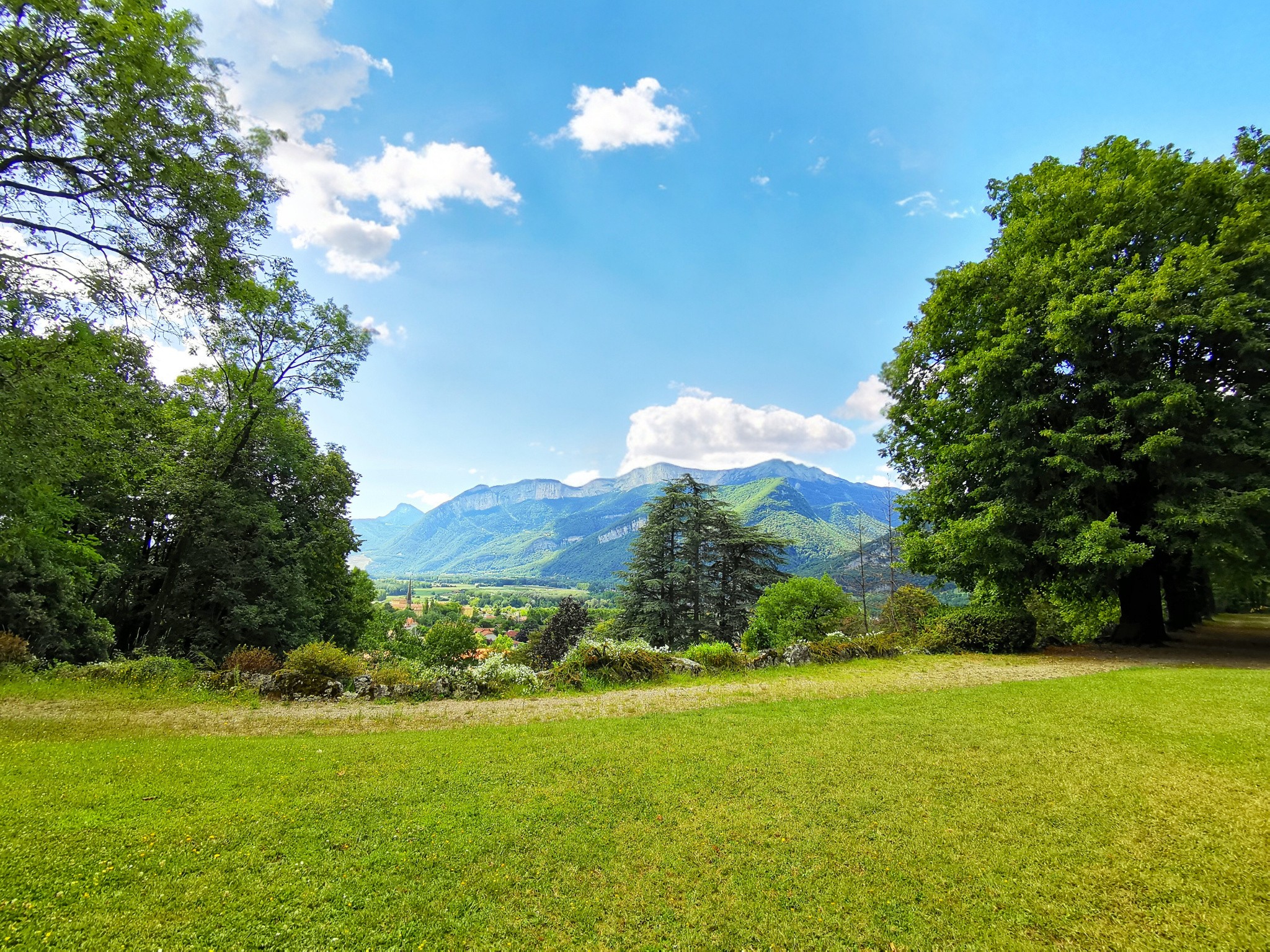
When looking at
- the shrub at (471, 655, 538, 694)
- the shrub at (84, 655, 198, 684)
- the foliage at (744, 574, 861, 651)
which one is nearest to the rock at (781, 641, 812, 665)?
the shrub at (471, 655, 538, 694)

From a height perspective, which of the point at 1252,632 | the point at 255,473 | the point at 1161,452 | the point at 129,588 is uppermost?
the point at 255,473

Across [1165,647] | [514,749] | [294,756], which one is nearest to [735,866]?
[514,749]

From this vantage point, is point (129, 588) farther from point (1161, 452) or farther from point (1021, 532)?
point (1161, 452)

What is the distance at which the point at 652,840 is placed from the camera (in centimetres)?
484

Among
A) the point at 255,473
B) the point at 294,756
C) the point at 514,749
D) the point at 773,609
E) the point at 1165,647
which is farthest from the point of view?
the point at 773,609

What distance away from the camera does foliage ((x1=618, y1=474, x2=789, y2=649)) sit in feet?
102

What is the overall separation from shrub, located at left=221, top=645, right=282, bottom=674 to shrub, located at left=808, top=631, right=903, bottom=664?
1472 centimetres

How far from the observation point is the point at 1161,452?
1321 centimetres

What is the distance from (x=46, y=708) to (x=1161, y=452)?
25911 mm

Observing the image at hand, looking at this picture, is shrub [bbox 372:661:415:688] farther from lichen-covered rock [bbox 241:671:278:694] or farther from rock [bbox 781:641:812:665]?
rock [bbox 781:641:812:665]

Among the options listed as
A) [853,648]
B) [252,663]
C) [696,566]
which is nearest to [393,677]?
[252,663]

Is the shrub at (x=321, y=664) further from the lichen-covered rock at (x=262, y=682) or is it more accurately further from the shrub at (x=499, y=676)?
the shrub at (x=499, y=676)

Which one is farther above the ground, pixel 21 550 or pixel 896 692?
pixel 21 550

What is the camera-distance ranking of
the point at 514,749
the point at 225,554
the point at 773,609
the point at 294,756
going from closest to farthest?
the point at 294,756 → the point at 514,749 → the point at 225,554 → the point at 773,609
